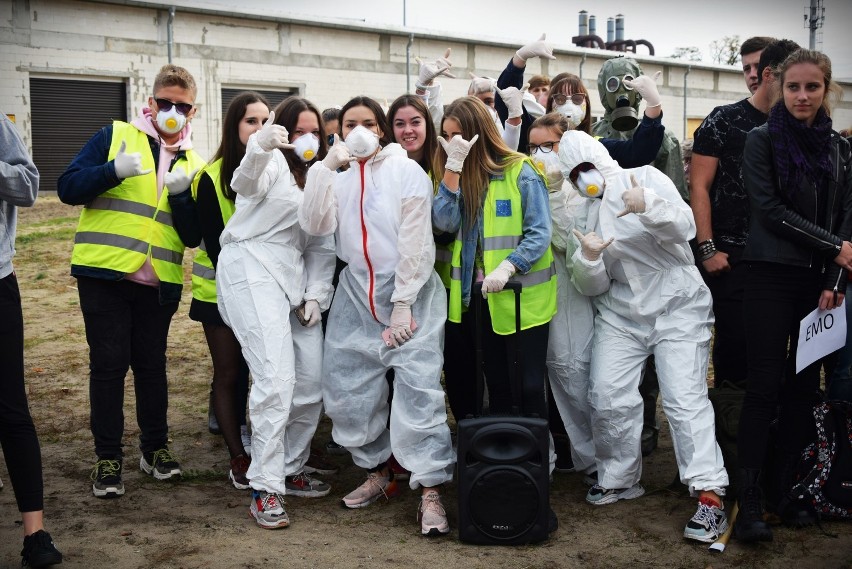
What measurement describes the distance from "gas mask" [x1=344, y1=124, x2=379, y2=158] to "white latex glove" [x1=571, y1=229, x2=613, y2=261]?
0.99 metres

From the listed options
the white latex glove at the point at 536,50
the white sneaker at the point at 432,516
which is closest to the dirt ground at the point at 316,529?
the white sneaker at the point at 432,516

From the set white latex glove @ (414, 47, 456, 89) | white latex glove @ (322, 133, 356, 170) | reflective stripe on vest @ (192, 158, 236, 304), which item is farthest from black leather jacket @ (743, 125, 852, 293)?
reflective stripe on vest @ (192, 158, 236, 304)

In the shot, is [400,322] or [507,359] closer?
[400,322]

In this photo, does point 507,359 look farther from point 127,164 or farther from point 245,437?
point 127,164

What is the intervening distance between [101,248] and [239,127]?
86cm

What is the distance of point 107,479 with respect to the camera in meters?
4.35

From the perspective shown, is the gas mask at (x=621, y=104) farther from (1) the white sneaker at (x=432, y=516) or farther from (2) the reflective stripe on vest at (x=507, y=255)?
(1) the white sneaker at (x=432, y=516)

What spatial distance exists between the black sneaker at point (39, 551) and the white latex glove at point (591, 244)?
2.50m

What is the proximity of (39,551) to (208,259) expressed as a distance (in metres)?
1.53

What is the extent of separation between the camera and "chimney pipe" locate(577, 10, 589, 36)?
2931 cm

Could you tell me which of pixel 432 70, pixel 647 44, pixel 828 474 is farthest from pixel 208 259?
pixel 647 44

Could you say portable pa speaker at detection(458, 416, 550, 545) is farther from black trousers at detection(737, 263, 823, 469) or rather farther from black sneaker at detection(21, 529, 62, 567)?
black sneaker at detection(21, 529, 62, 567)

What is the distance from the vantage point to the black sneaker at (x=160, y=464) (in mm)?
4598

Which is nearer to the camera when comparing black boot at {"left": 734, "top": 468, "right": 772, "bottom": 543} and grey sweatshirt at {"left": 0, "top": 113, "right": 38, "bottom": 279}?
grey sweatshirt at {"left": 0, "top": 113, "right": 38, "bottom": 279}
